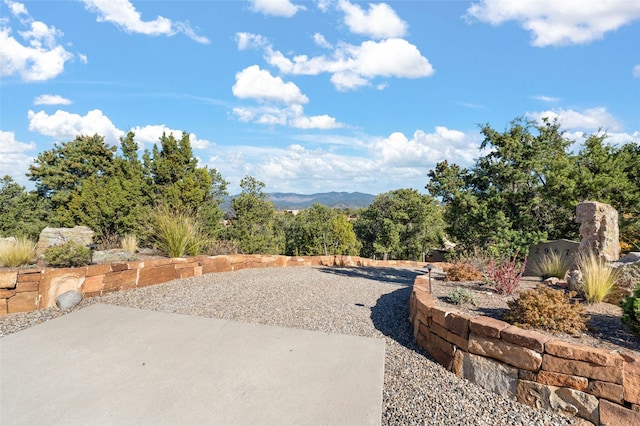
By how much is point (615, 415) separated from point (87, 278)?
577 cm

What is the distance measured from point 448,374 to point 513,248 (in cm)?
677

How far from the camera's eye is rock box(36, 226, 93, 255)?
25.1 ft

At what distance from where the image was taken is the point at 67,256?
16.3 feet

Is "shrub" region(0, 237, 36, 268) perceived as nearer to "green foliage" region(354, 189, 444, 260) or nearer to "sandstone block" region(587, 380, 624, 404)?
"sandstone block" region(587, 380, 624, 404)

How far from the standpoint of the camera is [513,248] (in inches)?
338

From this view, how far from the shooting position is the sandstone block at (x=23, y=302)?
13.6ft

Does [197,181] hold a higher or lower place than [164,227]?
higher

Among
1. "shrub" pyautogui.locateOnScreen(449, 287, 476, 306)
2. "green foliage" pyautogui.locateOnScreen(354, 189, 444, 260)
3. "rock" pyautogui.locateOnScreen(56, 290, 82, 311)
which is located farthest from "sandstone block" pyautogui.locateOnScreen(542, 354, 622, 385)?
"green foliage" pyautogui.locateOnScreen(354, 189, 444, 260)

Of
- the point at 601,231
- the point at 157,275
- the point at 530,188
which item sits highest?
the point at 530,188

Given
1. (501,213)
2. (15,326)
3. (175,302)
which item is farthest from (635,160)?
(15,326)

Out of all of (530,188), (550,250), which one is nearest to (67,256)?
(550,250)

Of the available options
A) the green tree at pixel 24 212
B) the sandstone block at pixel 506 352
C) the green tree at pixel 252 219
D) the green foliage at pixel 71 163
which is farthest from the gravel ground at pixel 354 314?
the green tree at pixel 24 212

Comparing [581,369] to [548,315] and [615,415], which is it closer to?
[615,415]

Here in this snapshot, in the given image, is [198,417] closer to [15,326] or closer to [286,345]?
[286,345]
